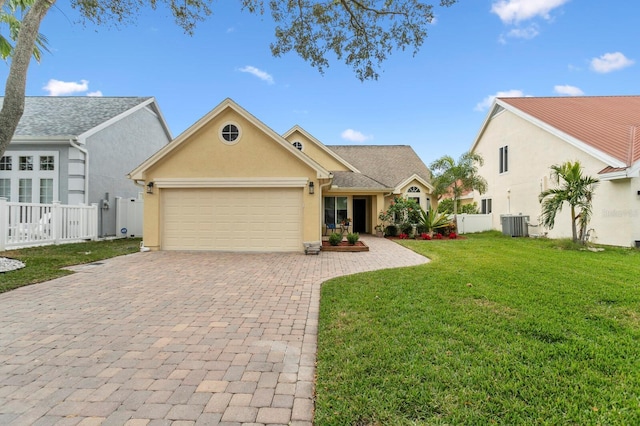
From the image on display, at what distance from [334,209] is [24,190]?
14.4 metres

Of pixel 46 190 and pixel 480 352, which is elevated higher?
pixel 46 190

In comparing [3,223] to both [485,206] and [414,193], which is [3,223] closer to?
[414,193]

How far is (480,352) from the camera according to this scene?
10.8 ft

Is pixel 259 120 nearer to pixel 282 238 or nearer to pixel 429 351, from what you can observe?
pixel 282 238

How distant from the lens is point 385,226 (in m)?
18.0

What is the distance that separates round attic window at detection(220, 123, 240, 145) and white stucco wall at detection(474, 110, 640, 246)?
46.7 ft

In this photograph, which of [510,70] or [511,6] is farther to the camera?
[510,70]

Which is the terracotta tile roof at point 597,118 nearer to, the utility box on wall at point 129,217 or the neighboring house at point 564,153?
the neighboring house at point 564,153

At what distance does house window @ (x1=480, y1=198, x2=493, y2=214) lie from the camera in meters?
20.6

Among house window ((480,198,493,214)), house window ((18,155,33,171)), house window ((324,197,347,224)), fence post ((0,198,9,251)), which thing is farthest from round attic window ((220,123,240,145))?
house window ((480,198,493,214))

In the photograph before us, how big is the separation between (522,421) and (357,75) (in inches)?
379

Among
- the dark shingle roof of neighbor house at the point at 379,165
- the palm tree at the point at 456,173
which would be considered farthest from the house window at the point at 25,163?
the palm tree at the point at 456,173

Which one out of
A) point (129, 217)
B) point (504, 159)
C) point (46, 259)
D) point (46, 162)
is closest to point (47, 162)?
point (46, 162)

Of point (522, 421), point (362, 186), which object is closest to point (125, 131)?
point (362, 186)
